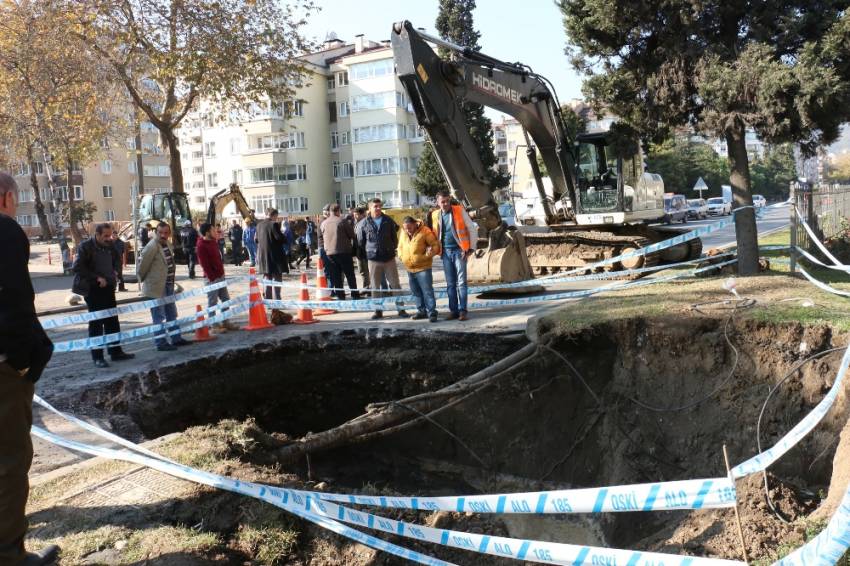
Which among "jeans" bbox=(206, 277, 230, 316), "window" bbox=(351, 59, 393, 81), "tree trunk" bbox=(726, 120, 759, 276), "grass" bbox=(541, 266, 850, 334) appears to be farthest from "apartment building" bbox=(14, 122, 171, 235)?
"grass" bbox=(541, 266, 850, 334)

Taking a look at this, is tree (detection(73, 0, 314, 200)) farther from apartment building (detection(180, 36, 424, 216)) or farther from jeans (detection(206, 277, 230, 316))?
apartment building (detection(180, 36, 424, 216))

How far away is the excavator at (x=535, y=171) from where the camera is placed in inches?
404

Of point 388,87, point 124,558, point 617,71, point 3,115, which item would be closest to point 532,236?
point 617,71

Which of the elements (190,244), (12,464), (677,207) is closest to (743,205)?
(12,464)

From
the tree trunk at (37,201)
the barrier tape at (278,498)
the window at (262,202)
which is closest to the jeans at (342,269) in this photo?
the barrier tape at (278,498)

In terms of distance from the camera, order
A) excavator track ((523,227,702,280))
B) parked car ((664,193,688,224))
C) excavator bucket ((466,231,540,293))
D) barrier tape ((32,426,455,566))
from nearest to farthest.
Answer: barrier tape ((32,426,455,566)), excavator bucket ((466,231,540,293)), excavator track ((523,227,702,280)), parked car ((664,193,688,224))

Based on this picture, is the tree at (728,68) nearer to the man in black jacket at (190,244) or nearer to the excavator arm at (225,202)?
the excavator arm at (225,202)

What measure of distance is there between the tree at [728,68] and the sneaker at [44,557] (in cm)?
1045

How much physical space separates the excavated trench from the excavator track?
23.2ft

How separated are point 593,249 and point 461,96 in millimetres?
→ 6061

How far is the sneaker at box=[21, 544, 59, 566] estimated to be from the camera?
350 cm

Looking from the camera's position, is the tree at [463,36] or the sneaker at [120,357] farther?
the tree at [463,36]

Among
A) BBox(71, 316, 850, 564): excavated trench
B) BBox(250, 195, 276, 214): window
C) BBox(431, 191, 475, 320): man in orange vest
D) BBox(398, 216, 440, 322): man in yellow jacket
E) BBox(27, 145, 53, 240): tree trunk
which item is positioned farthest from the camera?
BBox(250, 195, 276, 214): window

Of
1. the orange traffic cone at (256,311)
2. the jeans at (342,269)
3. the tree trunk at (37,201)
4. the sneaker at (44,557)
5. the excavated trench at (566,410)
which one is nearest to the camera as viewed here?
the sneaker at (44,557)
